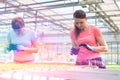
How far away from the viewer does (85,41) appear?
201cm

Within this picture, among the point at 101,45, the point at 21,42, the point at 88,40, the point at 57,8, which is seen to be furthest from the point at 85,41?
the point at 57,8

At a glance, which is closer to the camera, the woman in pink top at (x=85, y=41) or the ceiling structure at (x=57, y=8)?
the woman in pink top at (x=85, y=41)

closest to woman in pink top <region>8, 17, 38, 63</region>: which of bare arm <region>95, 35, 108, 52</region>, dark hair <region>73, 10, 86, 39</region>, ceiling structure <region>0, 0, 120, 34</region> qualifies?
dark hair <region>73, 10, 86, 39</region>

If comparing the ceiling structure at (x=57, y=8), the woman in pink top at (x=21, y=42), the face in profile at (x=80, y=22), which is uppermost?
the ceiling structure at (x=57, y=8)

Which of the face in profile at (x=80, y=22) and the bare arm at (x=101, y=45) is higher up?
the face in profile at (x=80, y=22)

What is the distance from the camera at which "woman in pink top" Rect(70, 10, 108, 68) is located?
1961mm

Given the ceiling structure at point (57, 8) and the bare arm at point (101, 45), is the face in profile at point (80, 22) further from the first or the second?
the ceiling structure at point (57, 8)

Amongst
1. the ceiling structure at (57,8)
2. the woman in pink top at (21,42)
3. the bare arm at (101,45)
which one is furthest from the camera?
the ceiling structure at (57,8)

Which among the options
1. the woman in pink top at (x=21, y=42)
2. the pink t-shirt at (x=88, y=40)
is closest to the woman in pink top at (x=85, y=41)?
the pink t-shirt at (x=88, y=40)

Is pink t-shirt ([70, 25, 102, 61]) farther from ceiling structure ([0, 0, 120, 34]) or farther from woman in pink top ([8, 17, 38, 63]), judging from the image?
ceiling structure ([0, 0, 120, 34])

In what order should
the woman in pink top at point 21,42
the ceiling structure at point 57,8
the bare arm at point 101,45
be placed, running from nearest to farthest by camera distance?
the bare arm at point 101,45
the woman in pink top at point 21,42
the ceiling structure at point 57,8

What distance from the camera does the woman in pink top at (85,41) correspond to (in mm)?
1961

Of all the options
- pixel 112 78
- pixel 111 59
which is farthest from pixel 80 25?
pixel 111 59

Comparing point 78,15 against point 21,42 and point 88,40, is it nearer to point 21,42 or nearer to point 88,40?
point 88,40
